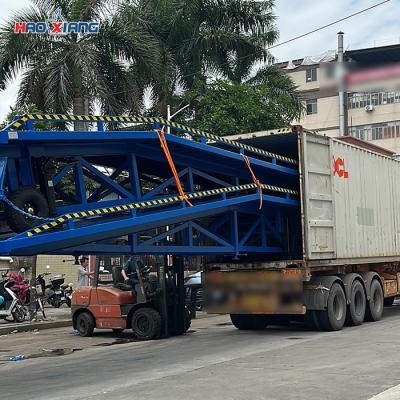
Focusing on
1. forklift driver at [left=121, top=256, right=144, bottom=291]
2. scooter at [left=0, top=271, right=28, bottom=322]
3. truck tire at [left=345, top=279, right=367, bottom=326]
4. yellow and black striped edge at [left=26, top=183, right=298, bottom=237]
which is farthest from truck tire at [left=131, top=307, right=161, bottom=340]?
scooter at [left=0, top=271, right=28, bottom=322]

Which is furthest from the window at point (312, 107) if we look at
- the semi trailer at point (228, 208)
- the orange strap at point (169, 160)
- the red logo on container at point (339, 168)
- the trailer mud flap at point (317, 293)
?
the orange strap at point (169, 160)

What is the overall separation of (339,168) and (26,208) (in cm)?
755

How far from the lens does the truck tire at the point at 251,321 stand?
1444cm

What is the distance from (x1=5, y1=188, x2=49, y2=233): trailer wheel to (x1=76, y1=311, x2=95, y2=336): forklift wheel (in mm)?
5641

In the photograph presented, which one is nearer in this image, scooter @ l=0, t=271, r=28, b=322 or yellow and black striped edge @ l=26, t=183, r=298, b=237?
yellow and black striped edge @ l=26, t=183, r=298, b=237

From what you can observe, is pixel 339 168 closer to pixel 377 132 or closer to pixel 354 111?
pixel 377 132

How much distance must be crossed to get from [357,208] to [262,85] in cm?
1295

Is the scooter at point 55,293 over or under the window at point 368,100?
under

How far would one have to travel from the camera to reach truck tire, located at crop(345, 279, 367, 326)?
13.8 metres

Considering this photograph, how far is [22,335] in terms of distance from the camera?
1544 centimetres

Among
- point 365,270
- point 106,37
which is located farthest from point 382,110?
point 365,270

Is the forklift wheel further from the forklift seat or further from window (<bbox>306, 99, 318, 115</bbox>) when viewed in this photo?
window (<bbox>306, 99, 318, 115</bbox>)

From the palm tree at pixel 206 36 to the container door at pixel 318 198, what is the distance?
1247 centimetres

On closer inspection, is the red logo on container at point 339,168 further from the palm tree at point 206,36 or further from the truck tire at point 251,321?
the palm tree at point 206,36
